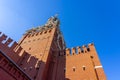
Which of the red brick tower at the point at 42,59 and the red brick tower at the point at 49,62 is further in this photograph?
the red brick tower at the point at 42,59

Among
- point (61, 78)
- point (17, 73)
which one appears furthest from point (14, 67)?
point (61, 78)

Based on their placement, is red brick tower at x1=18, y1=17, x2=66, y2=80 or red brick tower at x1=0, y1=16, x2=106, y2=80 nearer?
red brick tower at x1=0, y1=16, x2=106, y2=80

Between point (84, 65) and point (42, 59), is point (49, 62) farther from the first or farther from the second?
point (84, 65)

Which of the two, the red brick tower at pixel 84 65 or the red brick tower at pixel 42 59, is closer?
the red brick tower at pixel 84 65

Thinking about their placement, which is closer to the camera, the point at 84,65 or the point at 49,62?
the point at 84,65

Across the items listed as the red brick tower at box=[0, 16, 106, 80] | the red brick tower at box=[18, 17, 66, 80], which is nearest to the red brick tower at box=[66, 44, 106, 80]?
the red brick tower at box=[0, 16, 106, 80]

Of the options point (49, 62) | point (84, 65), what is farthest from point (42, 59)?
point (84, 65)

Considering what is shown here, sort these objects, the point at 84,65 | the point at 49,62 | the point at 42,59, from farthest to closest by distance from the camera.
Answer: the point at 49,62 → the point at 42,59 → the point at 84,65

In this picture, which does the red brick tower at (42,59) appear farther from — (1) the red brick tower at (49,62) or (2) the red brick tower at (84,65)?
(2) the red brick tower at (84,65)

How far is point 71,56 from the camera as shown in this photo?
54.5 feet

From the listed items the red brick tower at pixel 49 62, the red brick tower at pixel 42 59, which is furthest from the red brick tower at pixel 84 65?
the red brick tower at pixel 42 59

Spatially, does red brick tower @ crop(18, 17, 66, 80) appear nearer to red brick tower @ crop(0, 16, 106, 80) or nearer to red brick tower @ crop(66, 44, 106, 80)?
red brick tower @ crop(0, 16, 106, 80)

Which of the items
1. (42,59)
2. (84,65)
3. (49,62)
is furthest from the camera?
(49,62)

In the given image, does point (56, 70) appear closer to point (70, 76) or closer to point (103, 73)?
point (70, 76)
